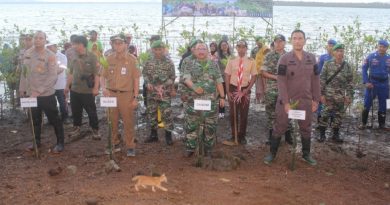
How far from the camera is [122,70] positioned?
641 centimetres

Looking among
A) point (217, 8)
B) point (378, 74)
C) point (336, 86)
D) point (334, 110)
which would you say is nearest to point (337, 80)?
point (336, 86)

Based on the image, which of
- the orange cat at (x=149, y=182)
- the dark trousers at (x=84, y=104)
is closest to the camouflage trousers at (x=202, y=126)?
the orange cat at (x=149, y=182)

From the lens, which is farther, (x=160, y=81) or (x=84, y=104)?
(x=84, y=104)

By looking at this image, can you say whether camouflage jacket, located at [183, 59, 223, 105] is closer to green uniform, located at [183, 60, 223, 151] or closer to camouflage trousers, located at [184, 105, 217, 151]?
Result: green uniform, located at [183, 60, 223, 151]

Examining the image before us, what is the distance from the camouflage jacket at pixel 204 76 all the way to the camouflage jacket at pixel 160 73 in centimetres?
69

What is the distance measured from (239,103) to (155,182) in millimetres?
2753

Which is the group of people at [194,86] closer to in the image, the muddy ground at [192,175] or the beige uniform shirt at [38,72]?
the beige uniform shirt at [38,72]

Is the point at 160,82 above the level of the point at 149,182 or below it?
above

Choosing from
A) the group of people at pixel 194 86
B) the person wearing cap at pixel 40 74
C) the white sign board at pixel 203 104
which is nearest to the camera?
the white sign board at pixel 203 104

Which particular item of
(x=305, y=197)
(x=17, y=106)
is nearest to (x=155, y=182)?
(x=305, y=197)

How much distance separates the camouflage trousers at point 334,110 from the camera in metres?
7.76

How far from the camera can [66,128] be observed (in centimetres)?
862

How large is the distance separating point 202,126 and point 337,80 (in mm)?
2776

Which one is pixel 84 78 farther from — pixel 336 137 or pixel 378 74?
pixel 378 74
